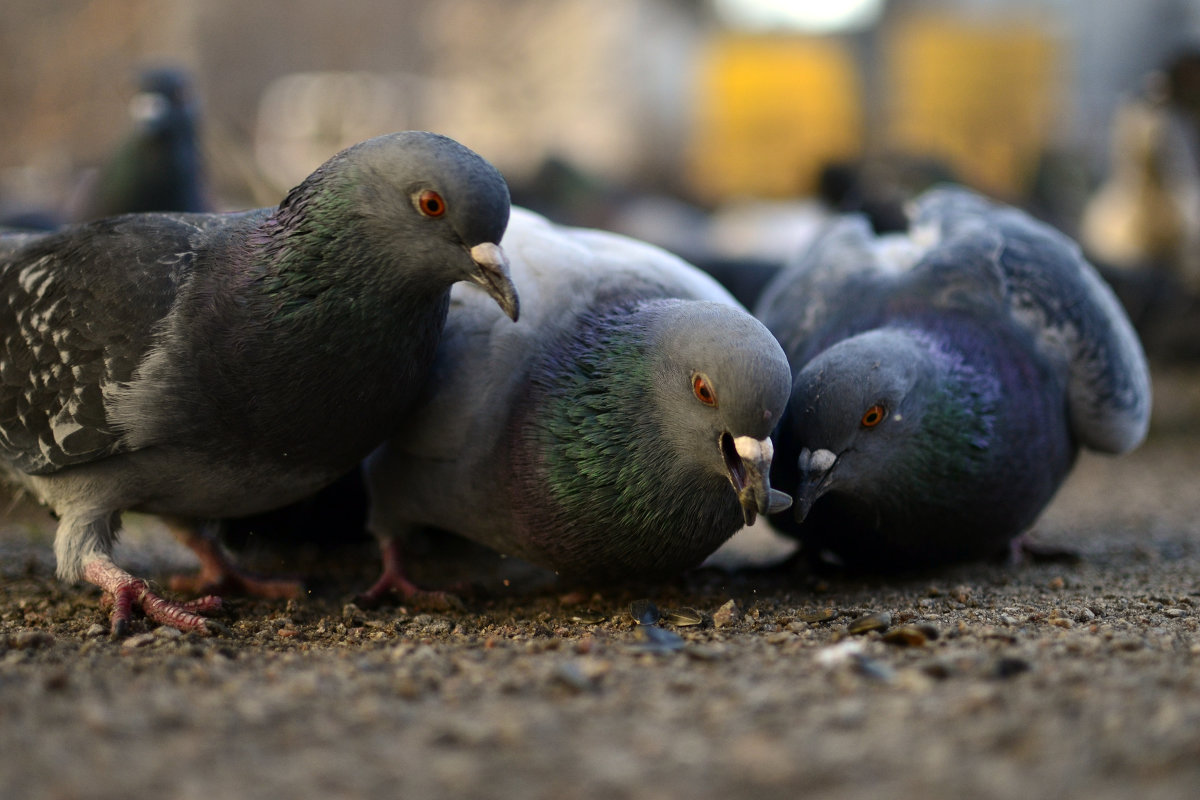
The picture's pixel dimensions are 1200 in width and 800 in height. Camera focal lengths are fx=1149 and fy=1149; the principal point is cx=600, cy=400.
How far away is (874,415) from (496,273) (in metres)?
1.32

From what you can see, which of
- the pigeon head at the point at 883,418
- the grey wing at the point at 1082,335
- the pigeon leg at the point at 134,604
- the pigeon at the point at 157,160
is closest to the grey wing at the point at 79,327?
the pigeon leg at the point at 134,604

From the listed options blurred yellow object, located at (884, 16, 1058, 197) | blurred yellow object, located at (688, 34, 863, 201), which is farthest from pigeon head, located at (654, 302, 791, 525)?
blurred yellow object, located at (688, 34, 863, 201)

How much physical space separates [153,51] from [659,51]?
12.2 metres

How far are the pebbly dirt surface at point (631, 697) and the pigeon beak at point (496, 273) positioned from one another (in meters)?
1.00

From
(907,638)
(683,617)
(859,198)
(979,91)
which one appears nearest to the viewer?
(907,638)

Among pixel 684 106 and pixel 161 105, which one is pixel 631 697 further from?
pixel 684 106

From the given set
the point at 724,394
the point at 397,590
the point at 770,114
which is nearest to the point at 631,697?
the point at 724,394

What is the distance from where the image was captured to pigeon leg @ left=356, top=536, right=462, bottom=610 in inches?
166

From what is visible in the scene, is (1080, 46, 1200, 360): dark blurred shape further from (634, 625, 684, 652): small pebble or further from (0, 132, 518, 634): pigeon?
(0, 132, 518, 634): pigeon

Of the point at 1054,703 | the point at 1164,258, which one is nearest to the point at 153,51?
the point at 1164,258

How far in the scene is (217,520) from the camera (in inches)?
177

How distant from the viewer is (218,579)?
4555mm

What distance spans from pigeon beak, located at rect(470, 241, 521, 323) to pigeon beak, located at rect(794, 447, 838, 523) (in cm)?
106

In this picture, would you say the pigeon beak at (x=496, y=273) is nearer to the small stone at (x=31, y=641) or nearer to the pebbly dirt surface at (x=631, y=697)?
the pebbly dirt surface at (x=631, y=697)
